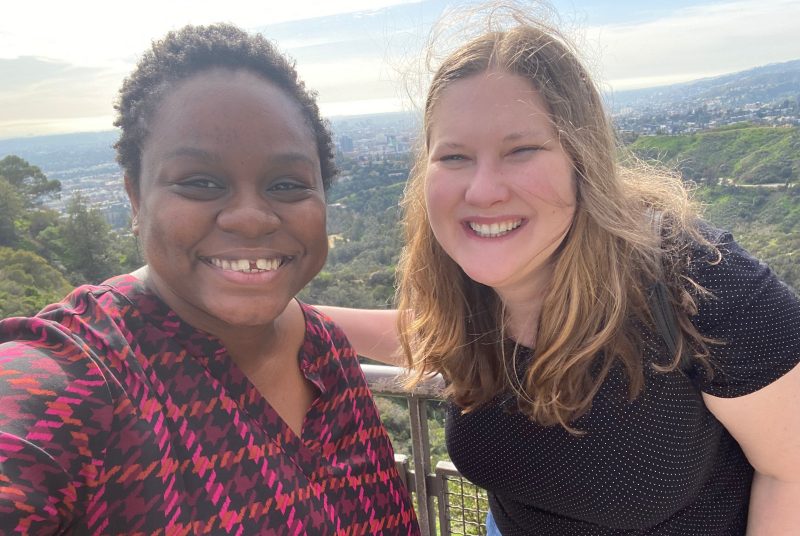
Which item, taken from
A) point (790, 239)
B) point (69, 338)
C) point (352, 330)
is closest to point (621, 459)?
point (352, 330)

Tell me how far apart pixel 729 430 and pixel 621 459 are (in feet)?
0.91

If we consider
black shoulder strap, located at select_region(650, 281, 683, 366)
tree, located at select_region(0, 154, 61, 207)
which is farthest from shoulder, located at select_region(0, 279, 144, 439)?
tree, located at select_region(0, 154, 61, 207)

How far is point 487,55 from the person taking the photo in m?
1.56

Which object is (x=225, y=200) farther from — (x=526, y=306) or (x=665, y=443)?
(x=665, y=443)

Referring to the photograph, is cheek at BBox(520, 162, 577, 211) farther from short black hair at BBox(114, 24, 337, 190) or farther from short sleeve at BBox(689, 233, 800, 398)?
short black hair at BBox(114, 24, 337, 190)

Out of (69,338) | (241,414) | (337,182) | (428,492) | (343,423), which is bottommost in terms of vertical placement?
(428,492)

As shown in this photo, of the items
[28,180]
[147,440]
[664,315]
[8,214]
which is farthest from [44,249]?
[664,315]

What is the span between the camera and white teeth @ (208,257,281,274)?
130 cm

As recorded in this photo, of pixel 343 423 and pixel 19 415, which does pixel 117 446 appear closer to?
pixel 19 415

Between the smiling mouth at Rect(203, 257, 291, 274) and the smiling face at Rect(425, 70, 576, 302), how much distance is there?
1.66 feet

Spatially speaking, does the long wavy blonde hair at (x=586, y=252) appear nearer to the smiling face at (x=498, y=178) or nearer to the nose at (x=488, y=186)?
the smiling face at (x=498, y=178)

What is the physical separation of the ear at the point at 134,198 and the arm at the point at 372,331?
0.84 m

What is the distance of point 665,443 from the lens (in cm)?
145

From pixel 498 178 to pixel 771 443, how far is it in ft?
3.09
